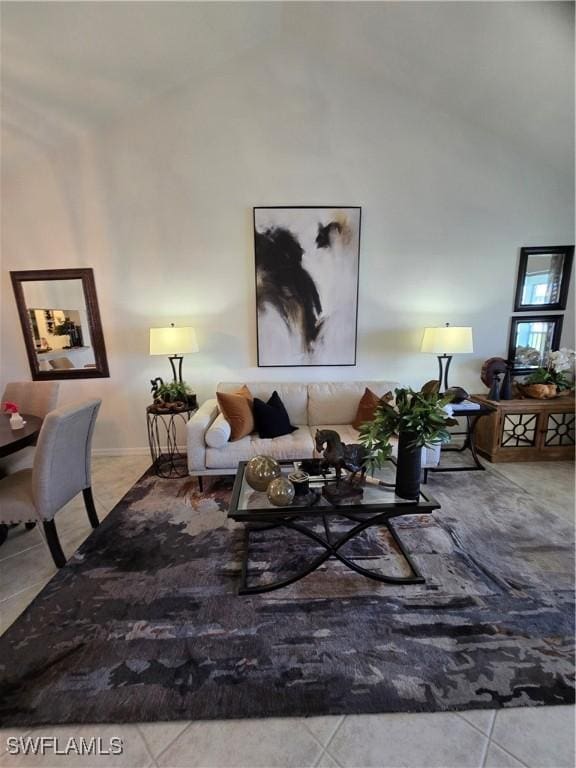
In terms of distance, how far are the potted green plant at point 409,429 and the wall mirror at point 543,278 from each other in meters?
2.65

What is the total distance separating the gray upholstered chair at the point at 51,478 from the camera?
1854mm

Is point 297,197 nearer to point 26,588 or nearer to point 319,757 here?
point 26,588

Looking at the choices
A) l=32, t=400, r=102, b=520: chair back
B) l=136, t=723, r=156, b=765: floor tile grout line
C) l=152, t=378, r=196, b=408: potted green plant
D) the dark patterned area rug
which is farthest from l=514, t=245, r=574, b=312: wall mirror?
l=136, t=723, r=156, b=765: floor tile grout line

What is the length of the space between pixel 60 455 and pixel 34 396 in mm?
974

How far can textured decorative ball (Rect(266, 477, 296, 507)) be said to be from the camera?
1748 millimetres

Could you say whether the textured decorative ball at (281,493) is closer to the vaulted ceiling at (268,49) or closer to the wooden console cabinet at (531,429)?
the wooden console cabinet at (531,429)

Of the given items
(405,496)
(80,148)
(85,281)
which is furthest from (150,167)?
(405,496)

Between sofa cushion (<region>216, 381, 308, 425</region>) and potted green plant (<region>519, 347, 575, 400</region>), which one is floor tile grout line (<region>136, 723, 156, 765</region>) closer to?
sofa cushion (<region>216, 381, 308, 425</region>)

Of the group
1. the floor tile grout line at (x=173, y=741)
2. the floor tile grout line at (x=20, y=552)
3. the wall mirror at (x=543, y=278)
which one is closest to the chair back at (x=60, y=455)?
the floor tile grout line at (x=20, y=552)

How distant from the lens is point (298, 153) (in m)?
3.20

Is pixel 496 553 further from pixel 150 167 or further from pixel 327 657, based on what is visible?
pixel 150 167

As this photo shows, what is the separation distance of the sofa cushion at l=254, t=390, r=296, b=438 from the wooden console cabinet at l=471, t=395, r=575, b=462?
196cm

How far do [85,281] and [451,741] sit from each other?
13.4ft

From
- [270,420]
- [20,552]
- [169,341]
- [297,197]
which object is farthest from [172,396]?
[297,197]
